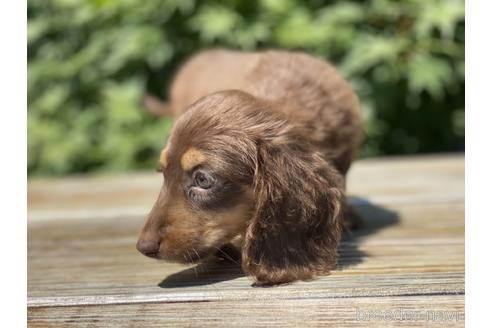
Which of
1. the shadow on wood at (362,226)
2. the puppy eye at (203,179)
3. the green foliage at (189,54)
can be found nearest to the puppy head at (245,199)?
the puppy eye at (203,179)

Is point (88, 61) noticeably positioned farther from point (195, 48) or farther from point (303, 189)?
point (303, 189)

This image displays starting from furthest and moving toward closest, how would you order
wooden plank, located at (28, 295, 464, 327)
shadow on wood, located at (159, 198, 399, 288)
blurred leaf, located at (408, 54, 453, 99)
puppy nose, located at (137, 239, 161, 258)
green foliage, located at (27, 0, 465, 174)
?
green foliage, located at (27, 0, 465, 174) → blurred leaf, located at (408, 54, 453, 99) → shadow on wood, located at (159, 198, 399, 288) → puppy nose, located at (137, 239, 161, 258) → wooden plank, located at (28, 295, 464, 327)

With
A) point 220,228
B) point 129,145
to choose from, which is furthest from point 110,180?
point 220,228

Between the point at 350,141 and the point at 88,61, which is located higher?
the point at 88,61

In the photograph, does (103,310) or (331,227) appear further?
(331,227)

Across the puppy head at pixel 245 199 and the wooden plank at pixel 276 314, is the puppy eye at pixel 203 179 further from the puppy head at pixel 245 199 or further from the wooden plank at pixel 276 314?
the wooden plank at pixel 276 314

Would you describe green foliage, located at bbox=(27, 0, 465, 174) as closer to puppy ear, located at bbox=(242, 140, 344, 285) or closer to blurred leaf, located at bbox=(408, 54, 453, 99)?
blurred leaf, located at bbox=(408, 54, 453, 99)

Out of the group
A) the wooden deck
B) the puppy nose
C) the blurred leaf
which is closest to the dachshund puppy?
the puppy nose

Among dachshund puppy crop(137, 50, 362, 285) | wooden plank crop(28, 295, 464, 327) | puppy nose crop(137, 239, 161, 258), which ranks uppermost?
dachshund puppy crop(137, 50, 362, 285)
